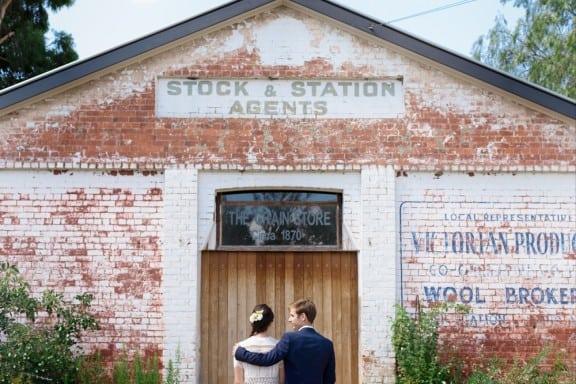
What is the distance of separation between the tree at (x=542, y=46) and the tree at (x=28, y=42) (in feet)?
43.0

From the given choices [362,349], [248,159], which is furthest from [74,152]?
[362,349]

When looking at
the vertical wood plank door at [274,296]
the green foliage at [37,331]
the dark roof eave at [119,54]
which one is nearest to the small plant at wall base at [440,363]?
the vertical wood plank door at [274,296]

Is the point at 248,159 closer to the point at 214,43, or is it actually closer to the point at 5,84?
the point at 214,43

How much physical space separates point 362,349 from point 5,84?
45.0ft

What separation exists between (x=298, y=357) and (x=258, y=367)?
0.35 m

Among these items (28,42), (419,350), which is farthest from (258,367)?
(28,42)

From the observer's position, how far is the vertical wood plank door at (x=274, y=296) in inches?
361

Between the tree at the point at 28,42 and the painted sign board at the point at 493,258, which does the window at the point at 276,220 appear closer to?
the painted sign board at the point at 493,258

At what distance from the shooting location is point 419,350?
8.60 m

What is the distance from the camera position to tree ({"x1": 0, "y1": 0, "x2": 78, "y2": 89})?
18.9 metres

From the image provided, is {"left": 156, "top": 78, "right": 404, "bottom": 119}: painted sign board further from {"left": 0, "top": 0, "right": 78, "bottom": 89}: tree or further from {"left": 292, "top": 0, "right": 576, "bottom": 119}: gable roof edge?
{"left": 0, "top": 0, "right": 78, "bottom": 89}: tree

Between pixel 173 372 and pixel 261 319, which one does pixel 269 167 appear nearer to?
pixel 173 372

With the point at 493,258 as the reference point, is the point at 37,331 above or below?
below

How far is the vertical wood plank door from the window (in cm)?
19
